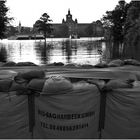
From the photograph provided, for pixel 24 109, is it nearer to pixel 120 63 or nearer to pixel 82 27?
pixel 120 63

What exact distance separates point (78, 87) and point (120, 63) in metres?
1.87

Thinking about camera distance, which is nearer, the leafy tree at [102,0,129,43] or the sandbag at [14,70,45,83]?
the sandbag at [14,70,45,83]

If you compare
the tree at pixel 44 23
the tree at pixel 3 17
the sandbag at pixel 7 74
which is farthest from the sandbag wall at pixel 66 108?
the tree at pixel 44 23

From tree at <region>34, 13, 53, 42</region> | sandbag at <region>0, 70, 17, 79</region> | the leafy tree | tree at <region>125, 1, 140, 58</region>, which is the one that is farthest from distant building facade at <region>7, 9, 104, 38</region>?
sandbag at <region>0, 70, 17, 79</region>

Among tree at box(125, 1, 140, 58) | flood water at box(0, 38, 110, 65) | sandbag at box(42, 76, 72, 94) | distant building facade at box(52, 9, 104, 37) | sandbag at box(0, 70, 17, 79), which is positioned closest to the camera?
sandbag at box(42, 76, 72, 94)

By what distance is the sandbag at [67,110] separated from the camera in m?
3.88

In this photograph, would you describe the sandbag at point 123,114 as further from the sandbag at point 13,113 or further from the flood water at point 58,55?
the flood water at point 58,55

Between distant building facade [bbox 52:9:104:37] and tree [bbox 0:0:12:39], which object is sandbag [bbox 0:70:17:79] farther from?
distant building facade [bbox 52:9:104:37]

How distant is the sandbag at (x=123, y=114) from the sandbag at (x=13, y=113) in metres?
1.33

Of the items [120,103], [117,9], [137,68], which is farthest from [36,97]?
[117,9]

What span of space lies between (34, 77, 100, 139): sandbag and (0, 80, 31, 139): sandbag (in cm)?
21

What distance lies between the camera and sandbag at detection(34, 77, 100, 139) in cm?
388

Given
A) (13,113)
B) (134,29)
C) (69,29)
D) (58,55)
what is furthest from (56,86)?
(69,29)

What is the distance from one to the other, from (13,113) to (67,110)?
89 centimetres
